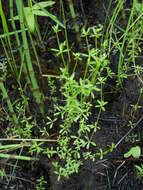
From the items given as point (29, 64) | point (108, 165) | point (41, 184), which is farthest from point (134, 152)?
point (29, 64)

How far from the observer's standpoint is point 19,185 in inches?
54.1

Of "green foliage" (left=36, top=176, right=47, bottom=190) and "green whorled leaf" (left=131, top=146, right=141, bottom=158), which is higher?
"green whorled leaf" (left=131, top=146, right=141, bottom=158)

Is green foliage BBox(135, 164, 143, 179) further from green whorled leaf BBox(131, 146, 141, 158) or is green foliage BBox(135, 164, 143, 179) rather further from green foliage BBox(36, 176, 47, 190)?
green foliage BBox(36, 176, 47, 190)

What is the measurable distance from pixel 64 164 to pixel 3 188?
24 centimetres

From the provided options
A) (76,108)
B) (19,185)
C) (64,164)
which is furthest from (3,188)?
(76,108)

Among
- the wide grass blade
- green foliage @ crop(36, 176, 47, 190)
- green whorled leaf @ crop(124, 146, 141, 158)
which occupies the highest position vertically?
the wide grass blade

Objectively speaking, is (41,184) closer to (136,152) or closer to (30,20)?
(136,152)

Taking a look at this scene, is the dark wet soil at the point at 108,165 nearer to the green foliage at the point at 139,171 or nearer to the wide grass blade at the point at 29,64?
the green foliage at the point at 139,171

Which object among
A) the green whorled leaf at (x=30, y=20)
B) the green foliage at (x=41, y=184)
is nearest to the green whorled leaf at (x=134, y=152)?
→ the green foliage at (x=41, y=184)

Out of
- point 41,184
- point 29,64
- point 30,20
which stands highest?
point 30,20

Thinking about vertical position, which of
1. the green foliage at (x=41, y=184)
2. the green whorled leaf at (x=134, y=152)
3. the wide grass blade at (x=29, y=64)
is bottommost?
the green foliage at (x=41, y=184)

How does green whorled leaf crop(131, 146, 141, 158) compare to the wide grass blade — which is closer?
the wide grass blade

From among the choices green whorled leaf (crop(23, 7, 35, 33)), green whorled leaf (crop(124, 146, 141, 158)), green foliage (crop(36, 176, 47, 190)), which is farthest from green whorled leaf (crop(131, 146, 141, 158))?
green whorled leaf (crop(23, 7, 35, 33))

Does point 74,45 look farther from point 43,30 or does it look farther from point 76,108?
point 76,108
